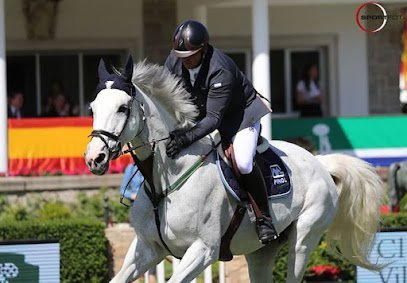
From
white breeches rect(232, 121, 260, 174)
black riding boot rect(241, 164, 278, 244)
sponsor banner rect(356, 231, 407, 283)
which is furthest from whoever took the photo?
sponsor banner rect(356, 231, 407, 283)

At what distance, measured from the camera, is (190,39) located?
7.59m

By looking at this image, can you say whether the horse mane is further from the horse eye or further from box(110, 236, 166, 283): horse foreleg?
box(110, 236, 166, 283): horse foreleg

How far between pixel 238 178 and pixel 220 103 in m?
0.62

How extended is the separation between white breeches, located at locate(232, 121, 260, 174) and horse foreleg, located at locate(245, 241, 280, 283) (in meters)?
1.12

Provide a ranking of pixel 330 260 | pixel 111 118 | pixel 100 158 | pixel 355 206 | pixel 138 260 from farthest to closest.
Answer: pixel 330 260
pixel 355 206
pixel 138 260
pixel 111 118
pixel 100 158

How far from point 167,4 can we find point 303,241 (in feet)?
35.3

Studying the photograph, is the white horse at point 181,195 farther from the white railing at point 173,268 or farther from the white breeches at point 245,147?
the white railing at point 173,268

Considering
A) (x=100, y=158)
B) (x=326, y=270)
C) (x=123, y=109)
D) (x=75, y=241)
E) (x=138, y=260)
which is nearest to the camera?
(x=100, y=158)

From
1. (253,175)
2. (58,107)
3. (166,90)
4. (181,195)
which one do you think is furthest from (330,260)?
(58,107)

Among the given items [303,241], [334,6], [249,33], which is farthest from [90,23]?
[303,241]

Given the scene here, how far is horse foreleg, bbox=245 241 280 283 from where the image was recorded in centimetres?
867

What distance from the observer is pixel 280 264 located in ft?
40.4

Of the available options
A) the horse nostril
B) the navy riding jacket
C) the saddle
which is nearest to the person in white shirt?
the saddle

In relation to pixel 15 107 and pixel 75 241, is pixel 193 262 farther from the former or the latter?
pixel 15 107
